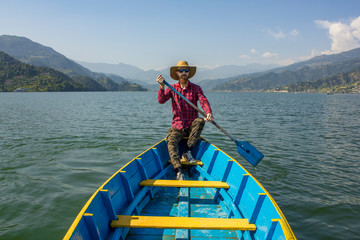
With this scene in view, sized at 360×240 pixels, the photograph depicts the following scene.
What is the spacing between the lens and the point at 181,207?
5055mm

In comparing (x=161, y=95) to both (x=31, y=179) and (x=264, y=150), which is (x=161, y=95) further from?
(x=264, y=150)

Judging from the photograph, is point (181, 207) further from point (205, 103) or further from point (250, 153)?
point (250, 153)

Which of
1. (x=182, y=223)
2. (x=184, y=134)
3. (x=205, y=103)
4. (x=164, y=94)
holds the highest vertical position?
(x=164, y=94)

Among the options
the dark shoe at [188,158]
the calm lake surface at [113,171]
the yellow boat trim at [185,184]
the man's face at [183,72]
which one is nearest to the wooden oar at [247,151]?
the man's face at [183,72]

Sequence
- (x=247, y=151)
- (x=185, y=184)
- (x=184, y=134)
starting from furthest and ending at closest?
(x=247, y=151) < (x=184, y=134) < (x=185, y=184)

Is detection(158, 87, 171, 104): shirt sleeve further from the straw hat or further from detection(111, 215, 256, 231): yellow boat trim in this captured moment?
detection(111, 215, 256, 231): yellow boat trim

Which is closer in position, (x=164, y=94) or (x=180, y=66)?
(x=180, y=66)

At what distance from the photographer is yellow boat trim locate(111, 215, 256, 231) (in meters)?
3.66

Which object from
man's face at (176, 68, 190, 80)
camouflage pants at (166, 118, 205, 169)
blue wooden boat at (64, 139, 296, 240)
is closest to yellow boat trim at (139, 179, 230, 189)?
blue wooden boat at (64, 139, 296, 240)

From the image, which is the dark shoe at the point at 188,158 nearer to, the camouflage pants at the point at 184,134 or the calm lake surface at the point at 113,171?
the camouflage pants at the point at 184,134

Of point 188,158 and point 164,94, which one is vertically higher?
point 164,94

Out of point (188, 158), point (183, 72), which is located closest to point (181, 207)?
point (188, 158)

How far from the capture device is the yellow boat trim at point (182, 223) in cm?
366

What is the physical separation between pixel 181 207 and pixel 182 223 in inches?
53.2
